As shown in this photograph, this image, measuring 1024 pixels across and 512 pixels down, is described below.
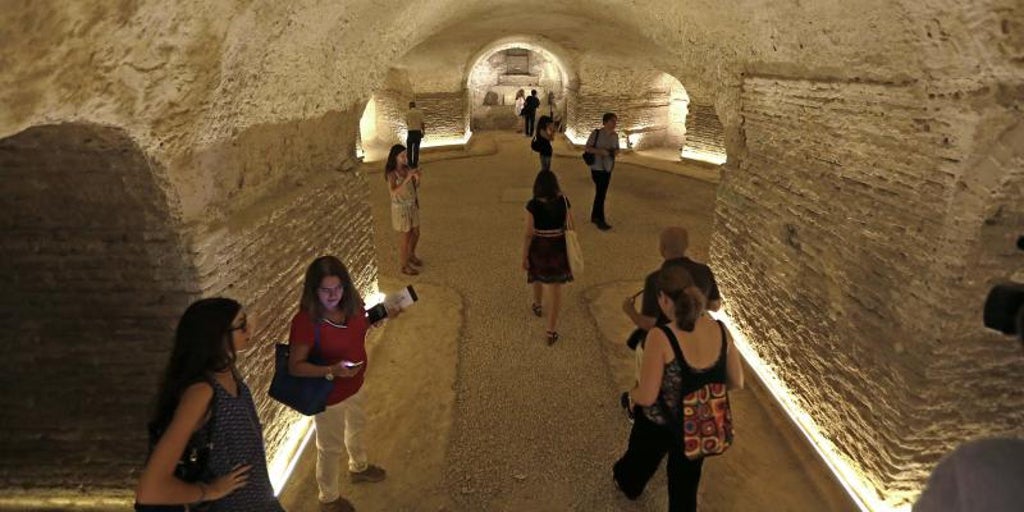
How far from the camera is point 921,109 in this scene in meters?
2.93

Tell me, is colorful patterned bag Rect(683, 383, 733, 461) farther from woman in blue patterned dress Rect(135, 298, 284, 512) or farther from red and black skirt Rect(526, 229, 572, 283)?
red and black skirt Rect(526, 229, 572, 283)

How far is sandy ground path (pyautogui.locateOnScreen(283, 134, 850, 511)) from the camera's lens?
145 inches

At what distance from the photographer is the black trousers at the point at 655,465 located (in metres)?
2.96

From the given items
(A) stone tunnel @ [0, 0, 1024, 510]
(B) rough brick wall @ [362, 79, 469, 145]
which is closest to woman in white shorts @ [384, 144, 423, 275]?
(A) stone tunnel @ [0, 0, 1024, 510]

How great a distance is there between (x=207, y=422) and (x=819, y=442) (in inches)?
156

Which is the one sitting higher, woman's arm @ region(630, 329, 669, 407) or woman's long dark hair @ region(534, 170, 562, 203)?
woman's long dark hair @ region(534, 170, 562, 203)

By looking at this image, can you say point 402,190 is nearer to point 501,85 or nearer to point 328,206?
point 328,206

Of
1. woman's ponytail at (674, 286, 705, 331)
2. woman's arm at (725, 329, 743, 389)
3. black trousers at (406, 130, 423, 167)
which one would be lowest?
black trousers at (406, 130, 423, 167)

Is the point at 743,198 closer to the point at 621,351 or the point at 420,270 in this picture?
the point at 621,351

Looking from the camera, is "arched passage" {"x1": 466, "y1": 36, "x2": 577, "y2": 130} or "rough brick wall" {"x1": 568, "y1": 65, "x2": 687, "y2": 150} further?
"arched passage" {"x1": 466, "y1": 36, "x2": 577, "y2": 130}

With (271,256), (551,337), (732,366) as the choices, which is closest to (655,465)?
(732,366)

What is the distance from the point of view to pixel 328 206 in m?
4.96

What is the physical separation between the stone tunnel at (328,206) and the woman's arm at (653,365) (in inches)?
58.7

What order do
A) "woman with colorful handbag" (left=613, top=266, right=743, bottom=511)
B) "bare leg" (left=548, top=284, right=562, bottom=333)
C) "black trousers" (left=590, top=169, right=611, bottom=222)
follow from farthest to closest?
"black trousers" (left=590, top=169, right=611, bottom=222), "bare leg" (left=548, top=284, right=562, bottom=333), "woman with colorful handbag" (left=613, top=266, right=743, bottom=511)
